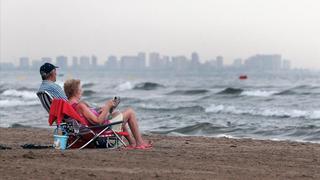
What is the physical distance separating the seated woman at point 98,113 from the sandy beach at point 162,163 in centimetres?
38

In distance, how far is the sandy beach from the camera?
6.87 meters

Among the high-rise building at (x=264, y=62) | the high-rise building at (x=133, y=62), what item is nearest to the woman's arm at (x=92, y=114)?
the high-rise building at (x=264, y=62)

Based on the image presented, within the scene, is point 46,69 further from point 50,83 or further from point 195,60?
point 195,60

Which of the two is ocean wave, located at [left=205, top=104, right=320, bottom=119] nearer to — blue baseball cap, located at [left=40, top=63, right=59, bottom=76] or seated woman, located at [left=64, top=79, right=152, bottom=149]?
seated woman, located at [left=64, top=79, right=152, bottom=149]

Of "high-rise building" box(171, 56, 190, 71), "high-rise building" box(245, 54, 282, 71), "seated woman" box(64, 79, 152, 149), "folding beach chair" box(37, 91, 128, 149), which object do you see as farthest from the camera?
"high-rise building" box(171, 56, 190, 71)

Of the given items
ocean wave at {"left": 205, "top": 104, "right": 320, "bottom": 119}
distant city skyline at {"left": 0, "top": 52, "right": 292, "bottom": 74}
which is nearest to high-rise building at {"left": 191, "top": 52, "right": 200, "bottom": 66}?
distant city skyline at {"left": 0, "top": 52, "right": 292, "bottom": 74}

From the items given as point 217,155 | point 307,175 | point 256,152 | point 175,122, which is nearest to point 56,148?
point 217,155

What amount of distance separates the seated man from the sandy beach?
0.79 m

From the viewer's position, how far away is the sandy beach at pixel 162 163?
687cm

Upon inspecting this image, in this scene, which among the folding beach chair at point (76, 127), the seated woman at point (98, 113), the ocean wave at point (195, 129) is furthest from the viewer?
the ocean wave at point (195, 129)

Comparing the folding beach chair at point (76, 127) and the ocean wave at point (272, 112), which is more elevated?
the folding beach chair at point (76, 127)

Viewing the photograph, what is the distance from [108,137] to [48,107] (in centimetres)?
96

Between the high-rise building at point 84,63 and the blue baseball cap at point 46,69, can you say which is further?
the high-rise building at point 84,63

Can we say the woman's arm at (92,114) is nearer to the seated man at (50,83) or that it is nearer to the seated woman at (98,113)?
the seated woman at (98,113)
